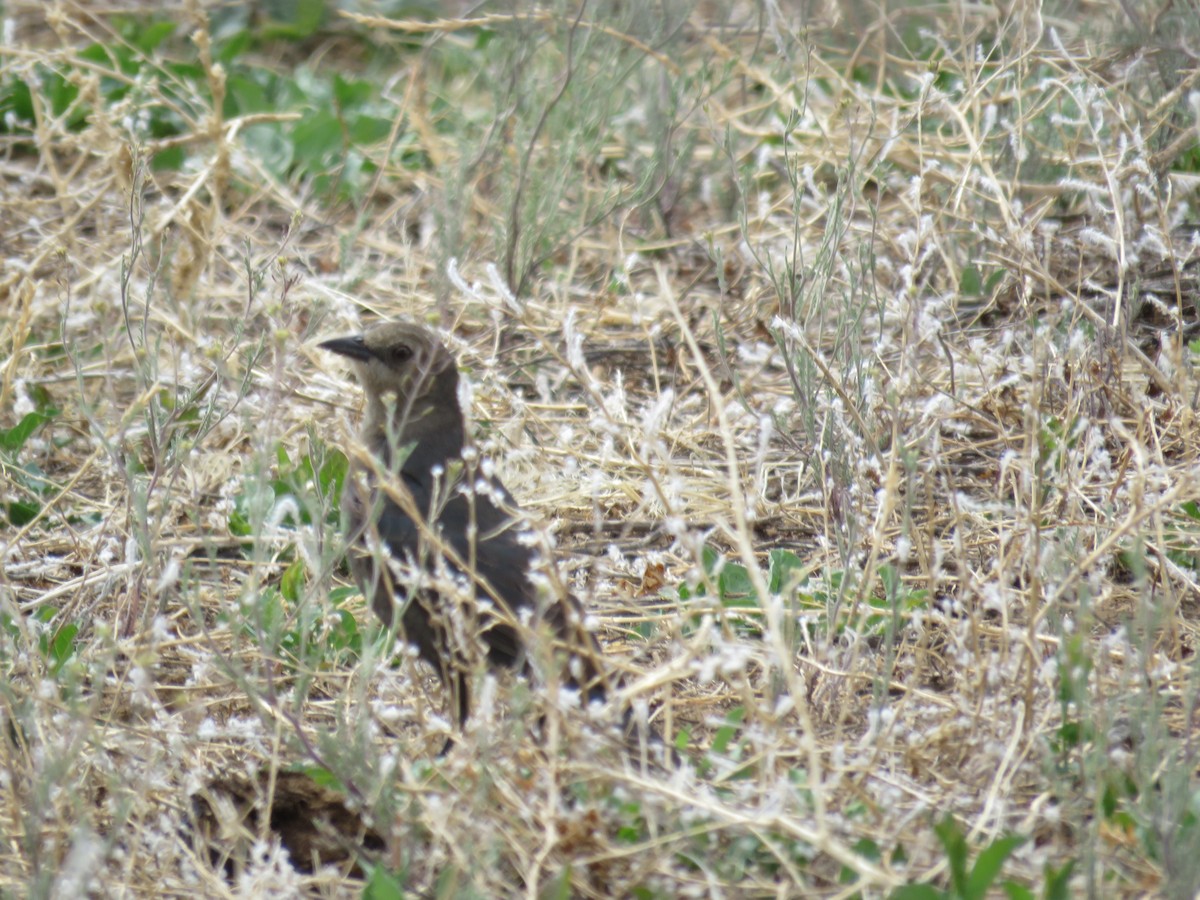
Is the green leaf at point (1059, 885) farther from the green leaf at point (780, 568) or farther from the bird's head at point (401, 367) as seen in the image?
the bird's head at point (401, 367)

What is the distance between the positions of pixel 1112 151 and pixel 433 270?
275cm

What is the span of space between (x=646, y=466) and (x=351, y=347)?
1.65 metres

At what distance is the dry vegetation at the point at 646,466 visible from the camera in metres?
3.08

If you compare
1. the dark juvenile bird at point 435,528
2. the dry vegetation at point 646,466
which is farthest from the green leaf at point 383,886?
the dark juvenile bird at point 435,528

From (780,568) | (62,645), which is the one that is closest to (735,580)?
(780,568)

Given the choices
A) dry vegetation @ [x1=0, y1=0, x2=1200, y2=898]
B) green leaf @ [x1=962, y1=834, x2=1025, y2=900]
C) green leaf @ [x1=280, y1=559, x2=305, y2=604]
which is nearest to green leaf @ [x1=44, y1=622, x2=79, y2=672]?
dry vegetation @ [x1=0, y1=0, x2=1200, y2=898]

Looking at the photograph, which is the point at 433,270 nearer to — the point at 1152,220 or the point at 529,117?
the point at 529,117

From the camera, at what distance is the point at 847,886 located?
9.71ft

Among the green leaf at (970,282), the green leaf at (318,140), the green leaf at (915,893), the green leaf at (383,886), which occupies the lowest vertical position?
the green leaf at (383,886)

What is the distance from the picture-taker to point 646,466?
133 inches

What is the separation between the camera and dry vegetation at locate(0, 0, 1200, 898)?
308cm

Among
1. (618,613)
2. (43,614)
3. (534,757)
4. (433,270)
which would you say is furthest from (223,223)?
(534,757)

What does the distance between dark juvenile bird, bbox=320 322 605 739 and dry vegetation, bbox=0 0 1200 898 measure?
0.14m

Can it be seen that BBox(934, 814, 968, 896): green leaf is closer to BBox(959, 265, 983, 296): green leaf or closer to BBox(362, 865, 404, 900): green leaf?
BBox(362, 865, 404, 900): green leaf
